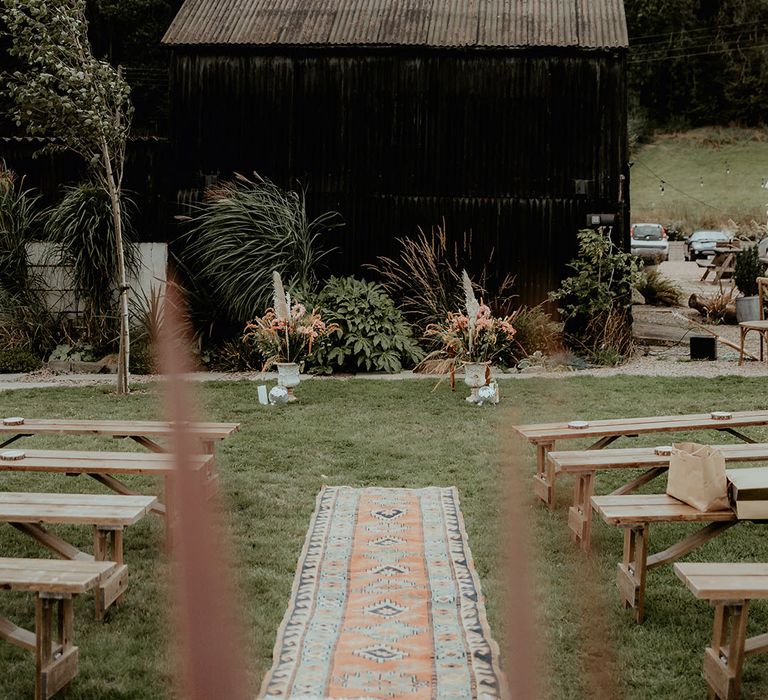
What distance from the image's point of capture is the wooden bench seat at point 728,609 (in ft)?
11.0

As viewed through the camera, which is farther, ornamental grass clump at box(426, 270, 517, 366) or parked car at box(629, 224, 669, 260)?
parked car at box(629, 224, 669, 260)

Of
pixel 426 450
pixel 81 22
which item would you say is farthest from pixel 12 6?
pixel 426 450

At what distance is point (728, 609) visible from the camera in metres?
3.57

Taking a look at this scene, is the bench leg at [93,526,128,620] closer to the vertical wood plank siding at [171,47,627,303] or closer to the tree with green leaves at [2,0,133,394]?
the tree with green leaves at [2,0,133,394]

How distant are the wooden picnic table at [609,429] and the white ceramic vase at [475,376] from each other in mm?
3120

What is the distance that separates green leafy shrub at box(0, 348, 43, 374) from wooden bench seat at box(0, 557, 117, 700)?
9.03 meters

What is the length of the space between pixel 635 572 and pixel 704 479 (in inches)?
21.2

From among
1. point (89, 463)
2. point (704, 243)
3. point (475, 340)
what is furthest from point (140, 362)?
point (704, 243)

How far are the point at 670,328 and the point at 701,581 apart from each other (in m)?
12.5

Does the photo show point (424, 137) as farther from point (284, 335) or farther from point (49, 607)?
point (49, 607)

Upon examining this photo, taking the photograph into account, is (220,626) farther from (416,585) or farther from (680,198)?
(680,198)

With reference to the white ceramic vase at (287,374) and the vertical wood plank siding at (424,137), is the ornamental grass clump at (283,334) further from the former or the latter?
the vertical wood plank siding at (424,137)

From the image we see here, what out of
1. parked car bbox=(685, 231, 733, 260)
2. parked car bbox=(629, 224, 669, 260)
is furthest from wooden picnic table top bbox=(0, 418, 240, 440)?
parked car bbox=(685, 231, 733, 260)

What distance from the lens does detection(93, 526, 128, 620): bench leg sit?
13.8 feet
